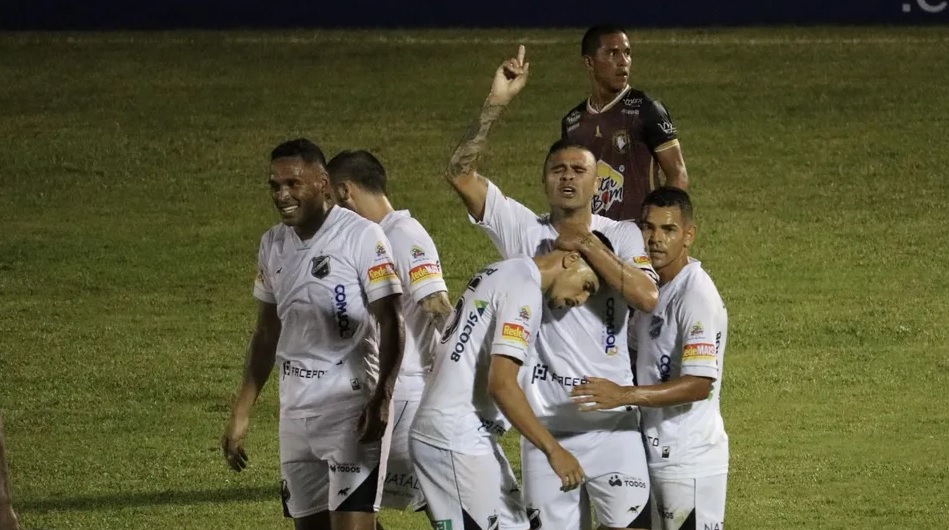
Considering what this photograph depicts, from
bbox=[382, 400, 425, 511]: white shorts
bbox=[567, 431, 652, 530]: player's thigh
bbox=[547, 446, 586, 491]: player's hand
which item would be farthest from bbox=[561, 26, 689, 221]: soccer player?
bbox=[547, 446, 586, 491]: player's hand

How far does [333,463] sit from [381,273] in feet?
2.34

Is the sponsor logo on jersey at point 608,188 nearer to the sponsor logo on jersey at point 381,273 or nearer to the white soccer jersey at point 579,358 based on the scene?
the sponsor logo on jersey at point 381,273

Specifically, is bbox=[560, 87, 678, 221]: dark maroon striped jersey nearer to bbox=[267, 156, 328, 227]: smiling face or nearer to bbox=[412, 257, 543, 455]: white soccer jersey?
bbox=[267, 156, 328, 227]: smiling face

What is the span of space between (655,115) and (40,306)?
6300 millimetres

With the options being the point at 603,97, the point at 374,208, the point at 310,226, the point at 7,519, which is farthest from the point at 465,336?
the point at 603,97

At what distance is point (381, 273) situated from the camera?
5938 millimetres

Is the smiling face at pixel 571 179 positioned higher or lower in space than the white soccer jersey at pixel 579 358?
higher

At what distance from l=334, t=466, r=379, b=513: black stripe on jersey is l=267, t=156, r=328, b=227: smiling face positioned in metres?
0.97

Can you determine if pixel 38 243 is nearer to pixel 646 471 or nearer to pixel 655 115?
pixel 655 115

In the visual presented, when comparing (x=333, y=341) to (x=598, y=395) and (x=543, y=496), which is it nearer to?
(x=543, y=496)

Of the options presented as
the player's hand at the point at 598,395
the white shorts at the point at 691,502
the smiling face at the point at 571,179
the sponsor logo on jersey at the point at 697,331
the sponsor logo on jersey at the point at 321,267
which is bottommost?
the white shorts at the point at 691,502

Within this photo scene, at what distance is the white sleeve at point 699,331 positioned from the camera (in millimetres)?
5539

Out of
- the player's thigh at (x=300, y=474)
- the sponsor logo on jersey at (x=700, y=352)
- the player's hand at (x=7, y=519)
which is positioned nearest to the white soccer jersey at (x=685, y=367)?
the sponsor logo on jersey at (x=700, y=352)

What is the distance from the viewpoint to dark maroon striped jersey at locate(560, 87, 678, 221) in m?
7.84
